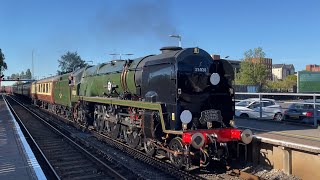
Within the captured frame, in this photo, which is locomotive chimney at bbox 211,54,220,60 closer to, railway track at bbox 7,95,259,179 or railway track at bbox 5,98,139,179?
railway track at bbox 7,95,259,179

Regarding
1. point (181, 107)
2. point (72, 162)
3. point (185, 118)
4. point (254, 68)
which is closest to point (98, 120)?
point (72, 162)

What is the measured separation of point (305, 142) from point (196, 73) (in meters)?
3.35

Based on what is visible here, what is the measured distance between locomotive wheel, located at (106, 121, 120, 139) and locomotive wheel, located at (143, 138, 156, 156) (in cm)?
244

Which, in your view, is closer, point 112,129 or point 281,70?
point 112,129

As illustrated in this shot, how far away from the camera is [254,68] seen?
55.9 metres

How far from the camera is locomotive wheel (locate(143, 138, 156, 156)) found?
10.7 metres

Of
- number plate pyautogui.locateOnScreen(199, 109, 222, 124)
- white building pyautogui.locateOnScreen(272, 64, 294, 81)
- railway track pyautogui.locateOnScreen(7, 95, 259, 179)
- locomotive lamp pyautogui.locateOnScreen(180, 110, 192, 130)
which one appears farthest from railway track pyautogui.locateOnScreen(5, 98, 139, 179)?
white building pyautogui.locateOnScreen(272, 64, 294, 81)

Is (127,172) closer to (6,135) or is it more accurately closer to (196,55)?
(196,55)

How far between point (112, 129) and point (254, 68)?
149 ft

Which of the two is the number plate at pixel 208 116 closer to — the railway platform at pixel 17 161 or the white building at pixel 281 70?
the railway platform at pixel 17 161

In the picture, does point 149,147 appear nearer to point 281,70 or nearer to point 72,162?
point 72,162

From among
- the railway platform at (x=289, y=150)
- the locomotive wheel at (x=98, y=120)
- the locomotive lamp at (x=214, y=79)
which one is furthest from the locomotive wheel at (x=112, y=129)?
the railway platform at (x=289, y=150)

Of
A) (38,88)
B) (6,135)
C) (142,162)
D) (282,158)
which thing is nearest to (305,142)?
(282,158)

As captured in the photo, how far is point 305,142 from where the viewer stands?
29.2 ft
